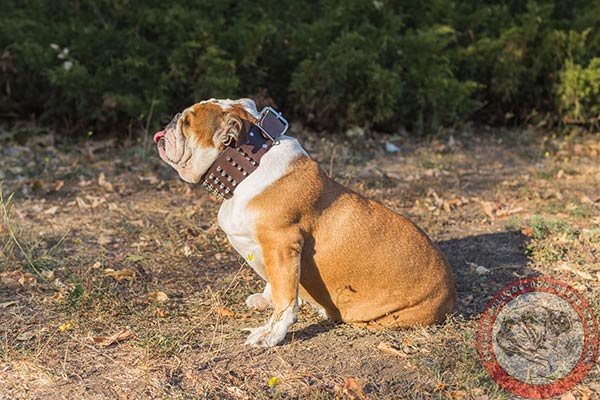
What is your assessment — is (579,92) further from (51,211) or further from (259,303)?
(51,211)

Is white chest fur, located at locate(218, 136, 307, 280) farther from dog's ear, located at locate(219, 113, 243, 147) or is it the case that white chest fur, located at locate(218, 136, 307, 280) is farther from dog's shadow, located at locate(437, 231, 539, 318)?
dog's shadow, located at locate(437, 231, 539, 318)

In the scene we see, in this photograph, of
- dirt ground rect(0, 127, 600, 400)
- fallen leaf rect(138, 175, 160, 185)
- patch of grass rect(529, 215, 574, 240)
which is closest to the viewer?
dirt ground rect(0, 127, 600, 400)

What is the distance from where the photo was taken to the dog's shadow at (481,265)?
15.3ft

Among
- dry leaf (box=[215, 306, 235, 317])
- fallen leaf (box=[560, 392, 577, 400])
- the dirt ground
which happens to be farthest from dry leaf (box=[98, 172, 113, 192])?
fallen leaf (box=[560, 392, 577, 400])

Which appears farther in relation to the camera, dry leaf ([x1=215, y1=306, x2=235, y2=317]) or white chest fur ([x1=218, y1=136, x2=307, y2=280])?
dry leaf ([x1=215, y1=306, x2=235, y2=317])

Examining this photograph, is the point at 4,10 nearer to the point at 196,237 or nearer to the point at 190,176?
the point at 196,237

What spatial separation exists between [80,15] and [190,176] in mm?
6005

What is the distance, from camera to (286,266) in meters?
3.95

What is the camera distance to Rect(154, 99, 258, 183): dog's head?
395 cm

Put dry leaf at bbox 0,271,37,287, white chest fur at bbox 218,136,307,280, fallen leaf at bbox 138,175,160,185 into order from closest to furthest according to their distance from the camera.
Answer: white chest fur at bbox 218,136,307,280 → dry leaf at bbox 0,271,37,287 → fallen leaf at bbox 138,175,160,185

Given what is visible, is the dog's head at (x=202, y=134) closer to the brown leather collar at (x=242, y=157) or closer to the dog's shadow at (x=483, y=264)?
the brown leather collar at (x=242, y=157)

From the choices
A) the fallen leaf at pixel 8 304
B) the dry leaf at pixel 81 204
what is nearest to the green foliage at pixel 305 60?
the dry leaf at pixel 81 204

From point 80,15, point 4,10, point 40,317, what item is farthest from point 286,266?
point 4,10

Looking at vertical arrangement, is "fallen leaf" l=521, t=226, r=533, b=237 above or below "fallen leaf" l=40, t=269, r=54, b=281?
above
